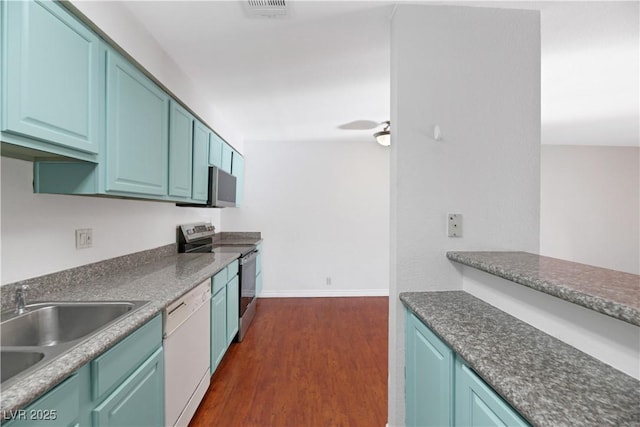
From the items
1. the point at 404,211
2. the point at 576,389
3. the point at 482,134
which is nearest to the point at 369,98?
the point at 482,134

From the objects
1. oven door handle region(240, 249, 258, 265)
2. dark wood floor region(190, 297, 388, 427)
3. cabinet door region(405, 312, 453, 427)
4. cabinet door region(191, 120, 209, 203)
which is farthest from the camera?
oven door handle region(240, 249, 258, 265)

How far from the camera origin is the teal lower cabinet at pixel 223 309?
2.17 m

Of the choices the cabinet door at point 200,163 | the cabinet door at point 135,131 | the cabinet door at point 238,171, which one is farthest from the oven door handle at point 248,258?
the cabinet door at point 135,131

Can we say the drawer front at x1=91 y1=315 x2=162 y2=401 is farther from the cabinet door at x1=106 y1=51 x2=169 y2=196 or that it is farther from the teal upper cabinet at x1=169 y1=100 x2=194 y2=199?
the teal upper cabinet at x1=169 y1=100 x2=194 y2=199

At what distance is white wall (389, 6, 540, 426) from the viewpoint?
1.64 m

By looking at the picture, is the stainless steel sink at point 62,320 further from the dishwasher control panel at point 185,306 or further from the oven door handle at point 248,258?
the oven door handle at point 248,258

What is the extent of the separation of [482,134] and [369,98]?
4.79ft

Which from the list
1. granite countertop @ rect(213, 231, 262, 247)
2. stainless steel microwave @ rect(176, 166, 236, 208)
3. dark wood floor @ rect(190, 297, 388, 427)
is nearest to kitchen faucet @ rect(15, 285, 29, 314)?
dark wood floor @ rect(190, 297, 388, 427)

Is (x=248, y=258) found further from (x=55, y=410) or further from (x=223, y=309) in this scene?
(x=55, y=410)

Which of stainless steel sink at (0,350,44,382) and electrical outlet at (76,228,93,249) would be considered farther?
electrical outlet at (76,228,93,249)

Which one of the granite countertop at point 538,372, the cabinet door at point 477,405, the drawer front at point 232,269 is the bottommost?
the cabinet door at point 477,405

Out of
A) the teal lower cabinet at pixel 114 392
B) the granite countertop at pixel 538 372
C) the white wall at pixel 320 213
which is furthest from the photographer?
the white wall at pixel 320 213

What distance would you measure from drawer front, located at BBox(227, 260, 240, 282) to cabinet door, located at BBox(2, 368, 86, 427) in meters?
1.62

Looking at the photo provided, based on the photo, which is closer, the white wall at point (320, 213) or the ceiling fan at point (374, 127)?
the ceiling fan at point (374, 127)
